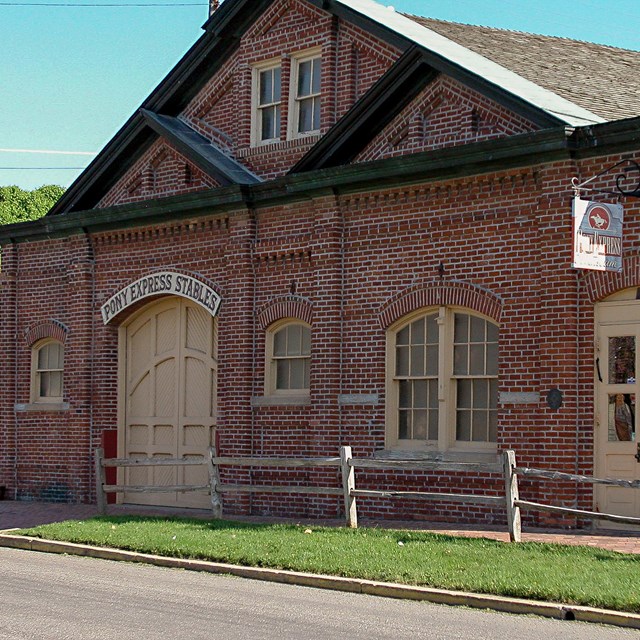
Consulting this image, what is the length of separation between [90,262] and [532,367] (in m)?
9.81

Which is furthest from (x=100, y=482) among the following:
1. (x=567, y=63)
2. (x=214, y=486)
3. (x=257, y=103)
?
(x=567, y=63)

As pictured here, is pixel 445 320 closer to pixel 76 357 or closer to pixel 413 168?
pixel 413 168

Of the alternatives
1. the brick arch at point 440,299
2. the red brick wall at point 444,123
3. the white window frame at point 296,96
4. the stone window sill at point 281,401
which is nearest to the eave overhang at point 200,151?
the white window frame at point 296,96

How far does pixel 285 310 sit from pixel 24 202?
43319 millimetres

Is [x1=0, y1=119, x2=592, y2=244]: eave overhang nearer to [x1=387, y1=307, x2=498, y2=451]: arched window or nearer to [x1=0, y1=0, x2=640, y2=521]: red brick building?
[x1=0, y1=0, x2=640, y2=521]: red brick building

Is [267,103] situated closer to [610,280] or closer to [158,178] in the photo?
[158,178]

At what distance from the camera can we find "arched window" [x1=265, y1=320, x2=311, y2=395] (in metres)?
20.2

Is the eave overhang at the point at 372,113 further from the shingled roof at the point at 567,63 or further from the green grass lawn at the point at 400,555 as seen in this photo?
the green grass lawn at the point at 400,555

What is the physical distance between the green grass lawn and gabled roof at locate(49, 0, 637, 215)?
565cm

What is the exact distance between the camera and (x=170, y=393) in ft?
73.9

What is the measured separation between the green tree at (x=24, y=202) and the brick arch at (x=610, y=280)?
46719 millimetres

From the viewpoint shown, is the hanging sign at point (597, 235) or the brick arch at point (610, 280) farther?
the brick arch at point (610, 280)

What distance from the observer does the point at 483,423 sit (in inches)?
699

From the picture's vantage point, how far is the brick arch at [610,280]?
15.8m
